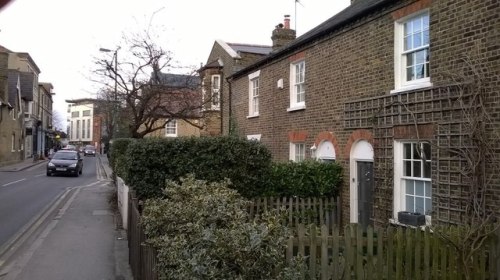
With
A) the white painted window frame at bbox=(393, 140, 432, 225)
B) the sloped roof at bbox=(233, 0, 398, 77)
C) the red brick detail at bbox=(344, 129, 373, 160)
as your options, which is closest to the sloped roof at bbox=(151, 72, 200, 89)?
the sloped roof at bbox=(233, 0, 398, 77)

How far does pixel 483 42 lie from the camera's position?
7.95 metres

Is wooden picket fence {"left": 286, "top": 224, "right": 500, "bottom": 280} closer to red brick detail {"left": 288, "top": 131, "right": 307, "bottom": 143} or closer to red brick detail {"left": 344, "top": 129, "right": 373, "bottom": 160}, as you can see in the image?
red brick detail {"left": 344, "top": 129, "right": 373, "bottom": 160}

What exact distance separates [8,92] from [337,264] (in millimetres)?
45238

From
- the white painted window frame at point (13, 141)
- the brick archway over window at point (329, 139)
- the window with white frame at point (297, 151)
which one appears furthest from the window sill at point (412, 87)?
the white painted window frame at point (13, 141)

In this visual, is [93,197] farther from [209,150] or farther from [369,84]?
[369,84]

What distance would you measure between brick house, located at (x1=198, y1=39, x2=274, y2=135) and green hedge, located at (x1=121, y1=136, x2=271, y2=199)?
1141 cm

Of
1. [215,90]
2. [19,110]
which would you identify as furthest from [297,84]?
[19,110]

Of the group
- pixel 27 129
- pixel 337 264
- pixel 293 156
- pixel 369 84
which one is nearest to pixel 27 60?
pixel 27 129

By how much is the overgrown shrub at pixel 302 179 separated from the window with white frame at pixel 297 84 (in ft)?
10.1

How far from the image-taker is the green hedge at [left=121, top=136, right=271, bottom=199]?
11.1 meters

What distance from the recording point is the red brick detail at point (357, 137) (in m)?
10.9

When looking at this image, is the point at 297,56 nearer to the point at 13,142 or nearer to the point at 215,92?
the point at 215,92

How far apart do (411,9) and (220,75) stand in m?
18.6

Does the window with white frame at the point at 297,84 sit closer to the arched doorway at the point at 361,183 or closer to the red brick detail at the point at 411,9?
the arched doorway at the point at 361,183
